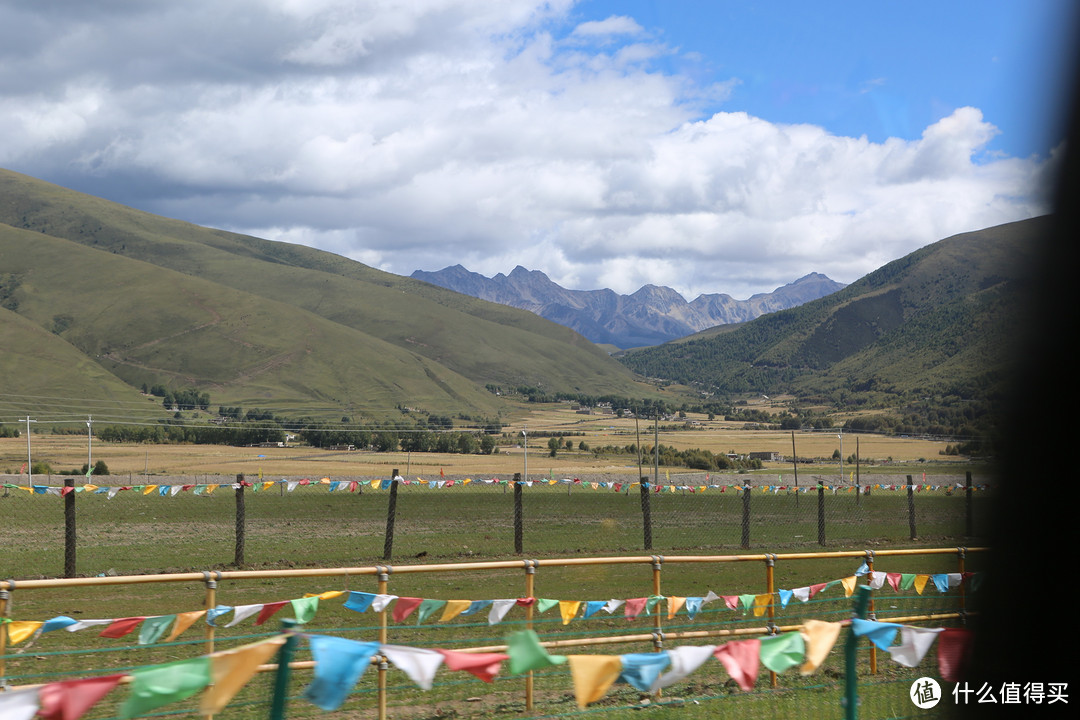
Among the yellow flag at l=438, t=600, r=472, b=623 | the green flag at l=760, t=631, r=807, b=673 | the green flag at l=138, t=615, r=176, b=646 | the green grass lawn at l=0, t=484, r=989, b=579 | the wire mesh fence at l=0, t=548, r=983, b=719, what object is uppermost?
the green flag at l=760, t=631, r=807, b=673

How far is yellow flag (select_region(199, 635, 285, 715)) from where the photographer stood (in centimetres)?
436

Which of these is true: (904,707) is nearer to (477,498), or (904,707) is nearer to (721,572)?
(721,572)

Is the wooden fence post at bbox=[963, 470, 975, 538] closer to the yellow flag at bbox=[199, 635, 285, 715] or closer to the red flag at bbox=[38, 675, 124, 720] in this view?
the yellow flag at bbox=[199, 635, 285, 715]

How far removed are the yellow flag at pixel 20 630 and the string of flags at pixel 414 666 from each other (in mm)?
2587

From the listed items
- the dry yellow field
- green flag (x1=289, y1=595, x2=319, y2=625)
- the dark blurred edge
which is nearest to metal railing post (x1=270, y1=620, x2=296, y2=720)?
green flag (x1=289, y1=595, x2=319, y2=625)

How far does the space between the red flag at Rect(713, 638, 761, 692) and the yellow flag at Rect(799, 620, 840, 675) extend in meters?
0.39

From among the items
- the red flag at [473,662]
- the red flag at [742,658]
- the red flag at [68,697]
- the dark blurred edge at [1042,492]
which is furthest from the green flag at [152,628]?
the dark blurred edge at [1042,492]

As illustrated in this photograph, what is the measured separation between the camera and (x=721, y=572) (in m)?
17.4

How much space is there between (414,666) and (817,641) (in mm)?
2740

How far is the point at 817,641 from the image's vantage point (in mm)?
5820

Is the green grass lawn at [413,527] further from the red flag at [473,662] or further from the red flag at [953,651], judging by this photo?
the red flag at [473,662]

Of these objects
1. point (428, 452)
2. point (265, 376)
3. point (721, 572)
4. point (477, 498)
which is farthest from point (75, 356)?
point (721, 572)

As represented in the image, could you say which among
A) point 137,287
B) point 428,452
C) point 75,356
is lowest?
point 428,452

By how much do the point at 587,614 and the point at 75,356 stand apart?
154719 millimetres
